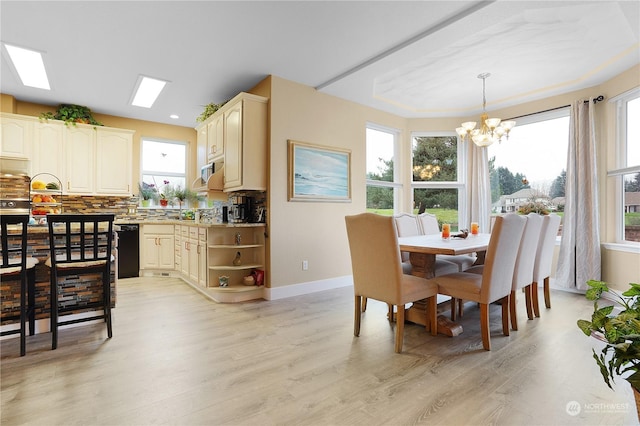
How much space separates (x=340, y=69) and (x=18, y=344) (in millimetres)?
3913

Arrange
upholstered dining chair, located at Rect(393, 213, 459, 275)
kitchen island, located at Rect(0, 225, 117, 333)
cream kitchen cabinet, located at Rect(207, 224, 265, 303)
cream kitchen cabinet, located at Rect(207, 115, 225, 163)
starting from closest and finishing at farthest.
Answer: kitchen island, located at Rect(0, 225, 117, 333), upholstered dining chair, located at Rect(393, 213, 459, 275), cream kitchen cabinet, located at Rect(207, 224, 265, 303), cream kitchen cabinet, located at Rect(207, 115, 225, 163)

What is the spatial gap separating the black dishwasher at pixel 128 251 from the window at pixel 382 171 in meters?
3.72

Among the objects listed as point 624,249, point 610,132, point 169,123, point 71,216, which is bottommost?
point 624,249

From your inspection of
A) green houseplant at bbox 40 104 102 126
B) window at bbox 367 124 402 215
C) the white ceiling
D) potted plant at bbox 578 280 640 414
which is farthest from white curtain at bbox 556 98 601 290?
green houseplant at bbox 40 104 102 126

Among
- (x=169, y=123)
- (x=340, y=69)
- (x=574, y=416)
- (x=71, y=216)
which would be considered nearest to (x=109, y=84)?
(x=169, y=123)

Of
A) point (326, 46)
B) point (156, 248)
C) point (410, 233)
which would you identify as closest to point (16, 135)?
point (156, 248)

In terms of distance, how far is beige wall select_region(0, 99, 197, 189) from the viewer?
4.65 meters

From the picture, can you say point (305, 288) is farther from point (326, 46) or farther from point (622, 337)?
point (622, 337)

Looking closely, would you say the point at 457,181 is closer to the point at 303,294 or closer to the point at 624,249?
the point at 624,249

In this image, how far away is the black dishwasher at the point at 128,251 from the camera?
16.3 feet

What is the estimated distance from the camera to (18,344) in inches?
98.9

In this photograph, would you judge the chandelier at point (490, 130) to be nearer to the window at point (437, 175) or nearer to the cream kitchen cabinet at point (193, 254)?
the window at point (437, 175)

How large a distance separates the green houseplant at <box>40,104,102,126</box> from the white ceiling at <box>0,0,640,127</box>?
0.53ft

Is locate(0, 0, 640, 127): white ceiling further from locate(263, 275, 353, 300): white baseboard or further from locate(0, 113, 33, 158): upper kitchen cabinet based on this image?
locate(263, 275, 353, 300): white baseboard
